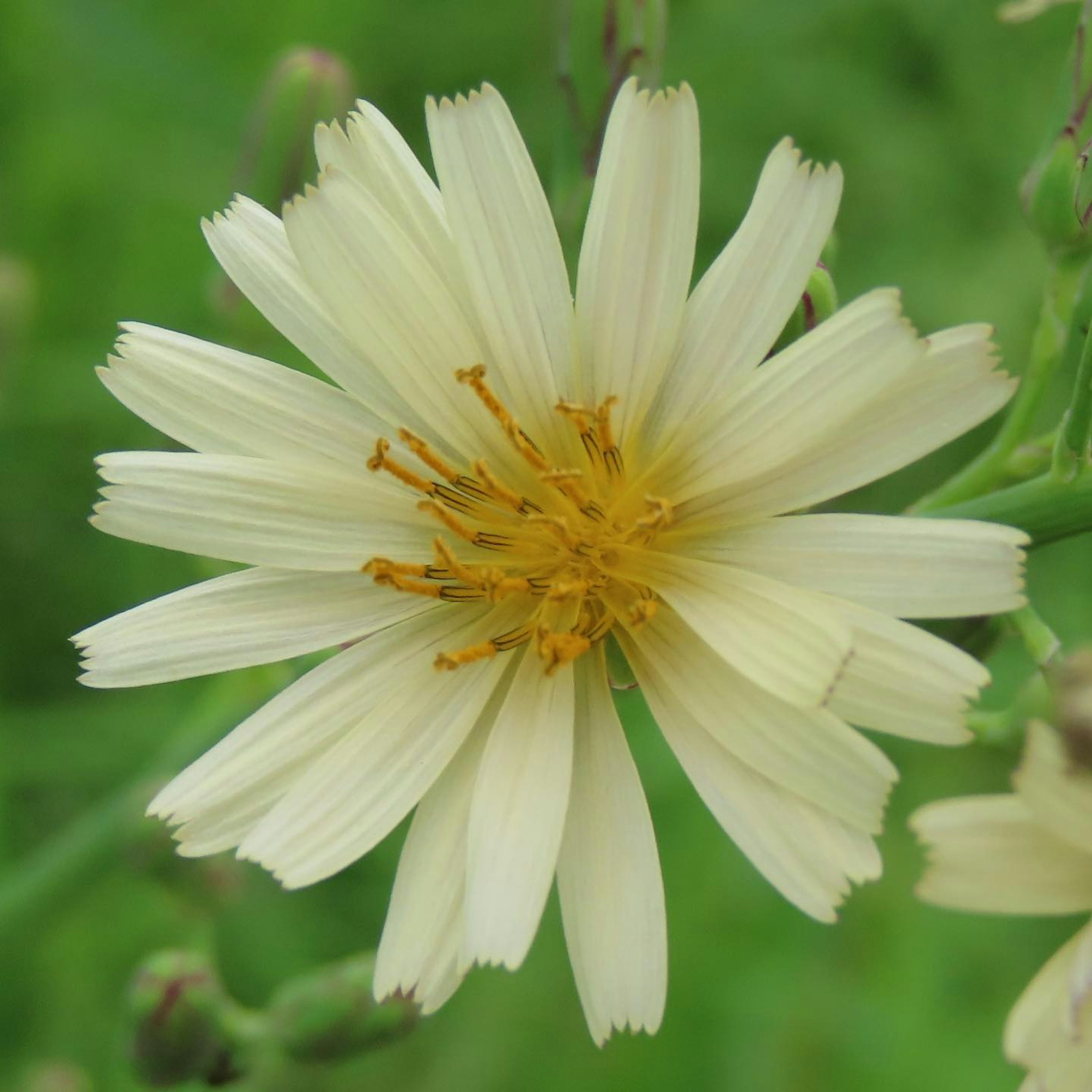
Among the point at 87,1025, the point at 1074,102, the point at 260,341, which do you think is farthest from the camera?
the point at 87,1025

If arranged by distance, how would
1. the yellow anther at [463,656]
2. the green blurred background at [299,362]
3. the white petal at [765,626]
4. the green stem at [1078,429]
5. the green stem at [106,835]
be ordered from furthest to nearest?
the green blurred background at [299,362] → the green stem at [106,835] → the yellow anther at [463,656] → the green stem at [1078,429] → the white petal at [765,626]

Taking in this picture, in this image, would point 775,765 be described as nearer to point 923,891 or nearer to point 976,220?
point 923,891

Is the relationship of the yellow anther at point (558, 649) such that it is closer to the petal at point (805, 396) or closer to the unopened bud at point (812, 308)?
the petal at point (805, 396)

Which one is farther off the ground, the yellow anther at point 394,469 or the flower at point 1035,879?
the yellow anther at point 394,469

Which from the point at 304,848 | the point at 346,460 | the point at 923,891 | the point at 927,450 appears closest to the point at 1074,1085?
the point at 923,891

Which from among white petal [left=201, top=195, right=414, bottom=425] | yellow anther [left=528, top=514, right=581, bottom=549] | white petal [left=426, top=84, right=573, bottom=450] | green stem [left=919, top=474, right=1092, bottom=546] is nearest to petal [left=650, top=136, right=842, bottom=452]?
white petal [left=426, top=84, right=573, bottom=450]

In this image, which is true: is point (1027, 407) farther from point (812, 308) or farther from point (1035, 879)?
point (1035, 879)

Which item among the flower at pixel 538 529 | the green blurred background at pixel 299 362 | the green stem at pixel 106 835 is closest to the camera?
the flower at pixel 538 529

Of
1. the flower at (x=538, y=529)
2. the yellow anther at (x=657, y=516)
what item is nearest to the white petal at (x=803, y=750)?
the flower at (x=538, y=529)

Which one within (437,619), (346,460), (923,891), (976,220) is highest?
(976,220)
